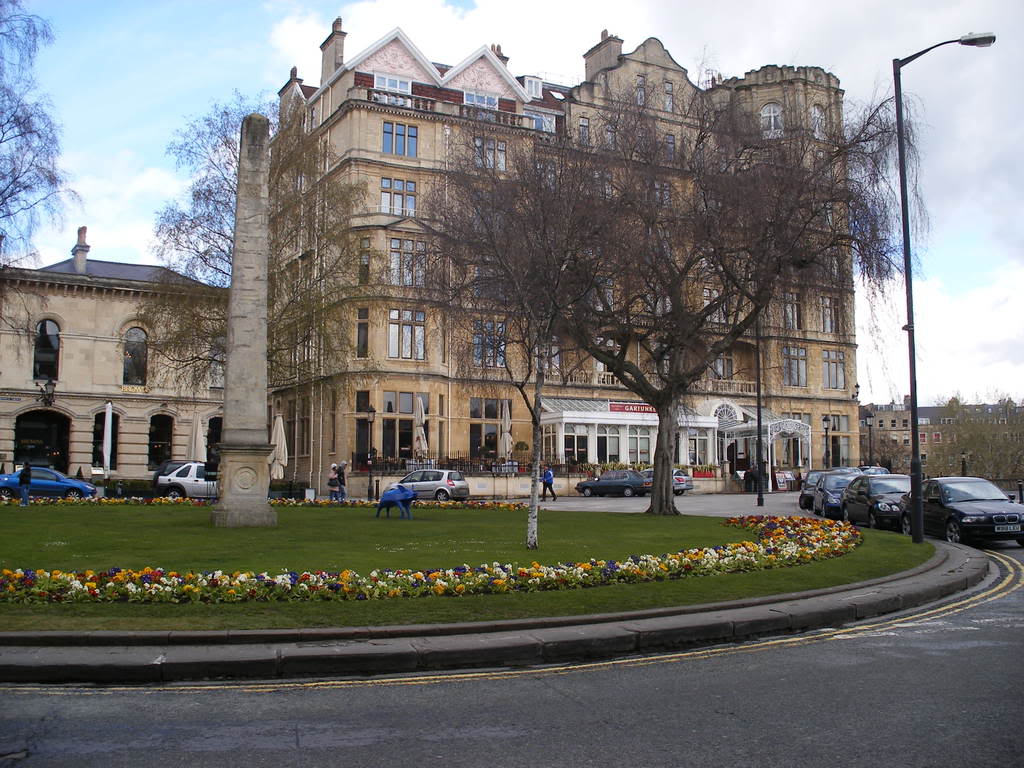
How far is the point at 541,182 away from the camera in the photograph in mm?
19156

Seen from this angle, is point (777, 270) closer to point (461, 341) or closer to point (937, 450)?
point (461, 341)

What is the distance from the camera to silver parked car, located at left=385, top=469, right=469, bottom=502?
3944cm

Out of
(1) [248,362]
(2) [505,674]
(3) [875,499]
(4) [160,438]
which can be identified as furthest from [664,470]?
(4) [160,438]

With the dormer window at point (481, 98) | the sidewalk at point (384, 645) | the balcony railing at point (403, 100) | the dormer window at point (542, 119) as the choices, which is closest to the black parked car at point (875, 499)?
the sidewalk at point (384, 645)

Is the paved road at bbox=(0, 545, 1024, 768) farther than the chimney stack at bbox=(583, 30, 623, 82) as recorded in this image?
No

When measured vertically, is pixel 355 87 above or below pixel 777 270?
above

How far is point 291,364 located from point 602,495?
18.5 metres

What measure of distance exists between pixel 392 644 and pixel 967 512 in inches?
650

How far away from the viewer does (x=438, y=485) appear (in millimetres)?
39531

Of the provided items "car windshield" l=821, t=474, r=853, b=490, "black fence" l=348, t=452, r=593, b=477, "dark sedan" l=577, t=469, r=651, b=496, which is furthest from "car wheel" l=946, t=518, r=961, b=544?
"dark sedan" l=577, t=469, r=651, b=496

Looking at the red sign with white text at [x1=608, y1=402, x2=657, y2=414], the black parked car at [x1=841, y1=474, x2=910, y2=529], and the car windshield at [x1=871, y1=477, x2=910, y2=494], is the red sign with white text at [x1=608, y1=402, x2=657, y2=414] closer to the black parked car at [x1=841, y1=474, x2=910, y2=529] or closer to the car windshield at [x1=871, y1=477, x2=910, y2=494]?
the black parked car at [x1=841, y1=474, x2=910, y2=529]

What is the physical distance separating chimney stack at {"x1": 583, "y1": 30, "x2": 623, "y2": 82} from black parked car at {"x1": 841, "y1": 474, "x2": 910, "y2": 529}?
131 feet

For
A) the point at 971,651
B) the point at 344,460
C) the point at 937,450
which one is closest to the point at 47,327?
the point at 344,460

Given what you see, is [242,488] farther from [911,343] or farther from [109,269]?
[109,269]
